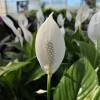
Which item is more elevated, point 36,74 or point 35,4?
point 36,74

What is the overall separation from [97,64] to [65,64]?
5cm

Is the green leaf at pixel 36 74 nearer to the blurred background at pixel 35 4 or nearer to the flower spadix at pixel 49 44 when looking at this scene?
the flower spadix at pixel 49 44

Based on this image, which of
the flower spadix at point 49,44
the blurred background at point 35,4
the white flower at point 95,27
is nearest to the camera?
the flower spadix at point 49,44

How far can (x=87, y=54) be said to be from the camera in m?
0.51

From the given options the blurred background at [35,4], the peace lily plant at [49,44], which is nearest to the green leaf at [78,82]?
the peace lily plant at [49,44]

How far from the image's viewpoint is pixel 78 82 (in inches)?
16.1

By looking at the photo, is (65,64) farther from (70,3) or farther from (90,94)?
(70,3)

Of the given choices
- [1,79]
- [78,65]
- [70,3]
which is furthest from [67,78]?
[70,3]

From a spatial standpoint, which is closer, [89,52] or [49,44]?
[49,44]

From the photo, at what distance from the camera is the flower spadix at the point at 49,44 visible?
369 mm

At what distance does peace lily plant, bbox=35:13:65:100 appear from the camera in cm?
37

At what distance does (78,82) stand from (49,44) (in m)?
0.07

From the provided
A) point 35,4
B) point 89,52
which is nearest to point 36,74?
point 89,52

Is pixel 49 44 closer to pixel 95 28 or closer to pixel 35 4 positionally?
pixel 95 28
